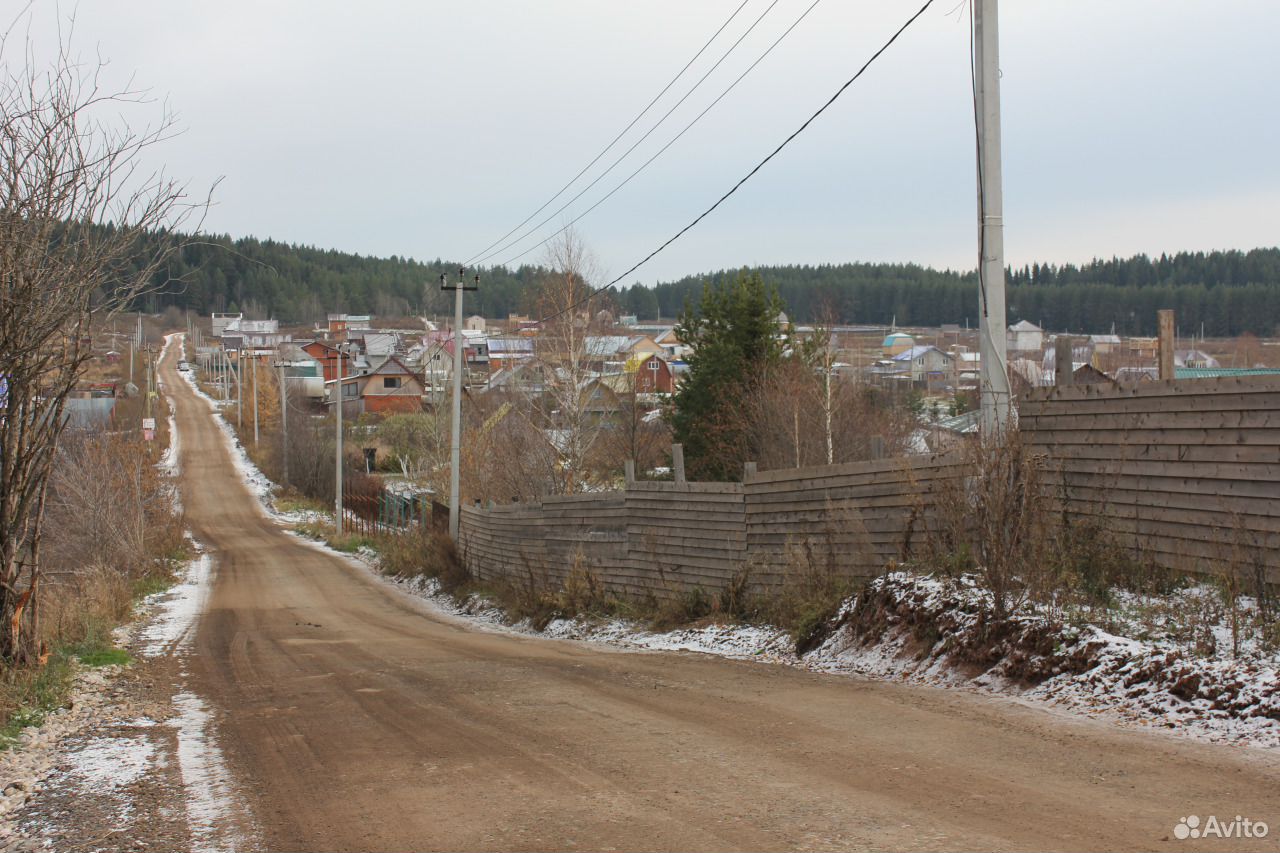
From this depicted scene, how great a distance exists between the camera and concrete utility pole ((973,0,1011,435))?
32.8 feet

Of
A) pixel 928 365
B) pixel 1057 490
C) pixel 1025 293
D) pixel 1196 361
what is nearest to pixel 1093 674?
pixel 1057 490

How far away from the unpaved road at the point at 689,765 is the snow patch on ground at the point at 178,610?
5088 millimetres

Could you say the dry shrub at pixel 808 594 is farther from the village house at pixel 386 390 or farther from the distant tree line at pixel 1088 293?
the village house at pixel 386 390

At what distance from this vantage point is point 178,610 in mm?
23250

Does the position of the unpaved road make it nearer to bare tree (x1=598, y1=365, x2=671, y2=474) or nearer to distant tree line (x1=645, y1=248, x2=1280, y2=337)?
bare tree (x1=598, y1=365, x2=671, y2=474)

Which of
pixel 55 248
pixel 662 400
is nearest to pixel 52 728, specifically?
pixel 55 248

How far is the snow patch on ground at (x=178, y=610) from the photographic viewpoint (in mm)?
16125

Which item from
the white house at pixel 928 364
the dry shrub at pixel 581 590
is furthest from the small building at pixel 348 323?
the dry shrub at pixel 581 590

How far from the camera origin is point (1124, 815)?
5.17 meters

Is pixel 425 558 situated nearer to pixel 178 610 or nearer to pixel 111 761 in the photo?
pixel 178 610

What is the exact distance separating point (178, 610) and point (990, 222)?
1976 cm

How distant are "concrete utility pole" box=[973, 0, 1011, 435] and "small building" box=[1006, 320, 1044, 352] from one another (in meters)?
94.9

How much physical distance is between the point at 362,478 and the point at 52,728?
4960 cm

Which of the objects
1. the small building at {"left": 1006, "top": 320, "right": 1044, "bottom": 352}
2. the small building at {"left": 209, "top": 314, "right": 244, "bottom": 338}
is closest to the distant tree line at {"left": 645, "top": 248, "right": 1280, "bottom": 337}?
the small building at {"left": 1006, "top": 320, "right": 1044, "bottom": 352}
